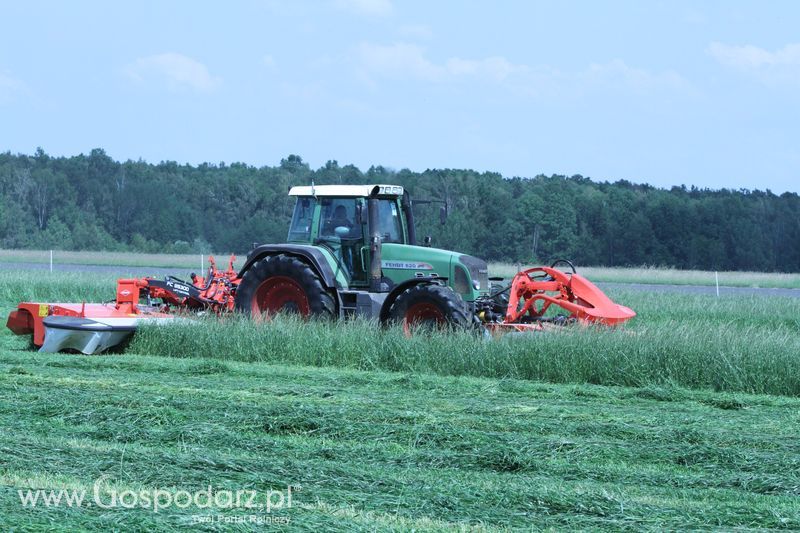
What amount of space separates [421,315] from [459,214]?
34.8 m

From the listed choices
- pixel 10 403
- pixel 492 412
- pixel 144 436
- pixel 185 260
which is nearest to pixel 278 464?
pixel 144 436

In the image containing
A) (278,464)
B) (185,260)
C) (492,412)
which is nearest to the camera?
(278,464)

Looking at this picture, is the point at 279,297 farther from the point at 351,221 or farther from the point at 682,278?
the point at 682,278

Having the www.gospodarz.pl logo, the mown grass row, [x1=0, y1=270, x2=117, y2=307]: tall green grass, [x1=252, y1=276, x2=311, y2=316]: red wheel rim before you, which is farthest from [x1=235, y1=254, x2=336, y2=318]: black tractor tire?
the mown grass row

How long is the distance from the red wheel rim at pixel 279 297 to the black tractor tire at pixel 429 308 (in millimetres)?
1491

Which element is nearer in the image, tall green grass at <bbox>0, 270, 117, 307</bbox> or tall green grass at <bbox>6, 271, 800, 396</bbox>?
tall green grass at <bbox>6, 271, 800, 396</bbox>

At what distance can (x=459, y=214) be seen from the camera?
47.3 meters

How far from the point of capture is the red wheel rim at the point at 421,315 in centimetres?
1266

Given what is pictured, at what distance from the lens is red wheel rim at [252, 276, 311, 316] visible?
45.5 ft

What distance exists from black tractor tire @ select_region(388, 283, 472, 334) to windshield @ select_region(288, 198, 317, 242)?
1.89 metres

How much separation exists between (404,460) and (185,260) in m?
43.9

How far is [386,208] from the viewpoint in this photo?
1391cm

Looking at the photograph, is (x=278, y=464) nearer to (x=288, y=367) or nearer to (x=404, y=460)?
(x=404, y=460)

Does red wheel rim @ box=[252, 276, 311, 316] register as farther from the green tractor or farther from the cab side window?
the cab side window
